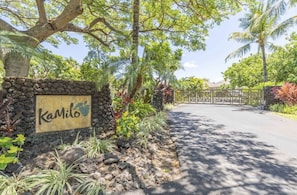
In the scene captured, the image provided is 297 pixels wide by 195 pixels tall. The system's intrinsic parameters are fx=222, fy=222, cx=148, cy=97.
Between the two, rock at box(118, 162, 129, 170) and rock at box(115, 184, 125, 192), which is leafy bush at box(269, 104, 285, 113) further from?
rock at box(115, 184, 125, 192)

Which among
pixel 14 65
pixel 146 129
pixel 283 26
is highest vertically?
pixel 283 26

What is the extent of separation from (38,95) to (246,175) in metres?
4.28

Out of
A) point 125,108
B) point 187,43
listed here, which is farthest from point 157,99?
point 125,108

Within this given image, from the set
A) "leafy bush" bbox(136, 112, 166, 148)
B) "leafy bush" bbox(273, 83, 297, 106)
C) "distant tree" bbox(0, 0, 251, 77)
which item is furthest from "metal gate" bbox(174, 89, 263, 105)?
"leafy bush" bbox(136, 112, 166, 148)

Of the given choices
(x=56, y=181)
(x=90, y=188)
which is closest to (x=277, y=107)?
(x=90, y=188)

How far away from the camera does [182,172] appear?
4.09m

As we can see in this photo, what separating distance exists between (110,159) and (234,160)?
255cm

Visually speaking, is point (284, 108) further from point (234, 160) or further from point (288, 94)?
point (234, 160)

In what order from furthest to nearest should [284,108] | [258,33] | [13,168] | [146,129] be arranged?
[258,33] → [284,108] → [146,129] → [13,168]

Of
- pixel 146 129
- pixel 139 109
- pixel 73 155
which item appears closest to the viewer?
pixel 73 155

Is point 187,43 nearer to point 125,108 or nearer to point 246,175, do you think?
point 125,108

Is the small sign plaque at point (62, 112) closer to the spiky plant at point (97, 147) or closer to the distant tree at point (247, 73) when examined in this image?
the spiky plant at point (97, 147)

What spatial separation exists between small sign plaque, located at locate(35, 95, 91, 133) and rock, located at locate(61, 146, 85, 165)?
37.5 inches

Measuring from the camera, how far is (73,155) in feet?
13.1
